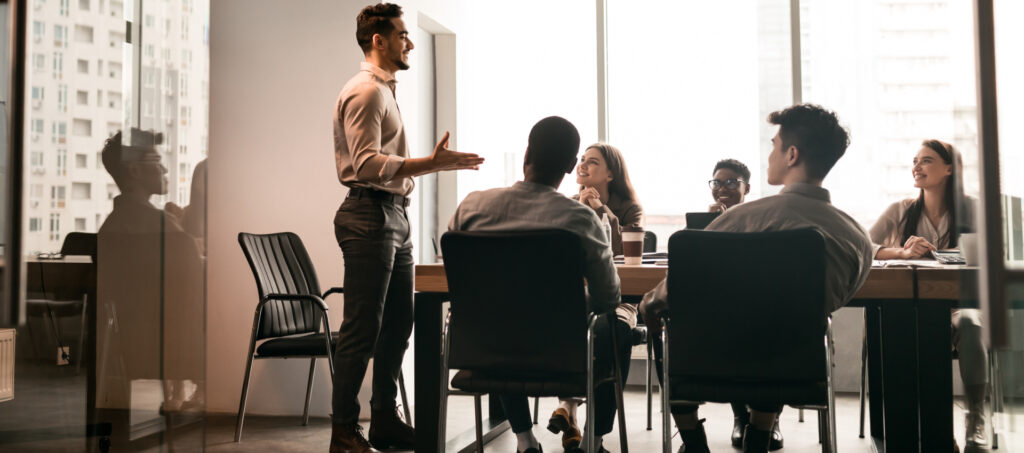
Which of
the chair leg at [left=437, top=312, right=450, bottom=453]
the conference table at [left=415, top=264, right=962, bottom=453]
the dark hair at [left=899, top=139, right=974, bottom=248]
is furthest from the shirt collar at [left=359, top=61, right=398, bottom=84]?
the dark hair at [left=899, top=139, right=974, bottom=248]

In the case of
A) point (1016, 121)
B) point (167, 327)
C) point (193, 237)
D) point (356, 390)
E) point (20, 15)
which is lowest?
point (356, 390)

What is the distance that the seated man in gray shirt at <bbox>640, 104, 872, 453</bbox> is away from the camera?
2.27 m

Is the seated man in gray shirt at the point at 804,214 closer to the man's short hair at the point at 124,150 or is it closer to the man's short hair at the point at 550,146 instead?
the man's short hair at the point at 550,146

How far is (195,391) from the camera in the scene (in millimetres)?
2719

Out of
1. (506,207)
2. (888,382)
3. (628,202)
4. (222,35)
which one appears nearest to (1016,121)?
(888,382)

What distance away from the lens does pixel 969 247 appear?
1.95m

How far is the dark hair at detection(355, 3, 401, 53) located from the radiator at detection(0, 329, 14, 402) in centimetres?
155

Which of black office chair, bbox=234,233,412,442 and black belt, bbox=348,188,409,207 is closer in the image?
black belt, bbox=348,188,409,207

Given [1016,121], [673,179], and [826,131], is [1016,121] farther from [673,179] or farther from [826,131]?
[673,179]

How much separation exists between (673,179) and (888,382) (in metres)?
3.47

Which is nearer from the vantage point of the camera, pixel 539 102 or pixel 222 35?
pixel 222 35

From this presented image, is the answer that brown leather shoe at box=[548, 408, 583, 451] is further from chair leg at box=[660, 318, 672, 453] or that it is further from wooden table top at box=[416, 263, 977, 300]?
wooden table top at box=[416, 263, 977, 300]

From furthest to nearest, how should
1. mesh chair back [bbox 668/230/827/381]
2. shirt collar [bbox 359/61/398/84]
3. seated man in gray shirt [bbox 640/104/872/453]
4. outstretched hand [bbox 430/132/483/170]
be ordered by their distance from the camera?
shirt collar [bbox 359/61/398/84] < outstretched hand [bbox 430/132/483/170] < seated man in gray shirt [bbox 640/104/872/453] < mesh chair back [bbox 668/230/827/381]

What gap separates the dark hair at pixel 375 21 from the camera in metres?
3.15
